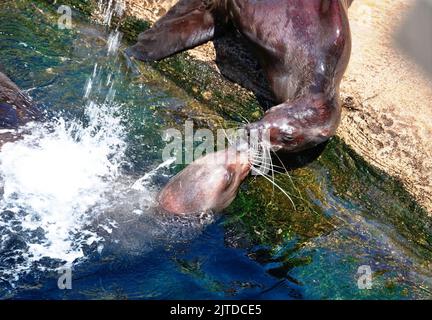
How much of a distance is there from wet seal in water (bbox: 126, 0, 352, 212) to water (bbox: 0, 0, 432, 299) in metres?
0.40

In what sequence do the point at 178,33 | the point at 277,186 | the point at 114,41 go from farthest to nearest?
the point at 114,41
the point at 178,33
the point at 277,186

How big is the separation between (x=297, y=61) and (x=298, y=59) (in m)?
0.02

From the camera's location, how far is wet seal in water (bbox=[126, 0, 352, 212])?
576 cm

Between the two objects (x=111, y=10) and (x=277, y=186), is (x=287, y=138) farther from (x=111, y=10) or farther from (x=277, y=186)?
(x=111, y=10)

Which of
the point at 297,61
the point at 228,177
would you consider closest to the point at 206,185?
the point at 228,177

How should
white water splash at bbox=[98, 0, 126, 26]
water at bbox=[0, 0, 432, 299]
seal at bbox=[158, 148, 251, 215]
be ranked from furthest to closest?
white water splash at bbox=[98, 0, 126, 26] → seal at bbox=[158, 148, 251, 215] → water at bbox=[0, 0, 432, 299]

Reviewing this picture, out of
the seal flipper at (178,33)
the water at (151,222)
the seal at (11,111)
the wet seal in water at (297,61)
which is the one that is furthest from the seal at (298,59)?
the seal at (11,111)

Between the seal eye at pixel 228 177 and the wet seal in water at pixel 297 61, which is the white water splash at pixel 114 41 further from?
the seal eye at pixel 228 177

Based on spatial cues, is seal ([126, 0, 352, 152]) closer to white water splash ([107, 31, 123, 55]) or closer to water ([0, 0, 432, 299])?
water ([0, 0, 432, 299])

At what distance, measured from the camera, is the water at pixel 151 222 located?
5062 millimetres

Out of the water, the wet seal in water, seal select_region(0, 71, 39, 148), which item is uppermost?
the wet seal in water

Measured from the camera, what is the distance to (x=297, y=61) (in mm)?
6055

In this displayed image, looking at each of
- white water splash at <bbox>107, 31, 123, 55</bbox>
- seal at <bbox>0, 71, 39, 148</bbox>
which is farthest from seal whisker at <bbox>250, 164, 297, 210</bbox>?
white water splash at <bbox>107, 31, 123, 55</bbox>
